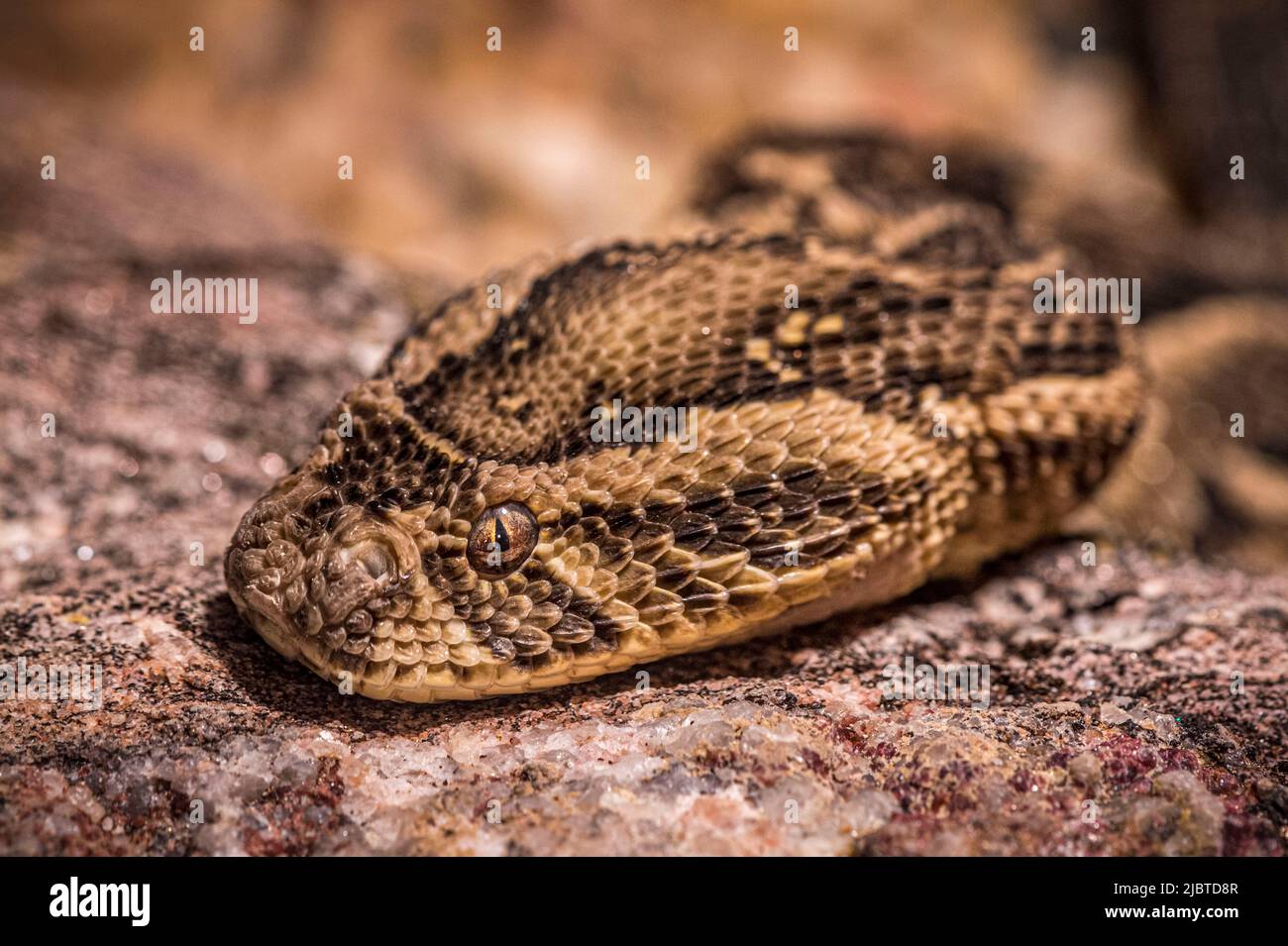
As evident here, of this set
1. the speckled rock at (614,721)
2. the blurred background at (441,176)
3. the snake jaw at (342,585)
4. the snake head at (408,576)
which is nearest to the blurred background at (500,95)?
the blurred background at (441,176)

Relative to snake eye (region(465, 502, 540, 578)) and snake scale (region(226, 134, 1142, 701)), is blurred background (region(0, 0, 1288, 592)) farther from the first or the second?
snake eye (region(465, 502, 540, 578))

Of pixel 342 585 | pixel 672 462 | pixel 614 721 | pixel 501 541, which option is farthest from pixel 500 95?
pixel 614 721

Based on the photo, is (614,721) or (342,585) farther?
(614,721)

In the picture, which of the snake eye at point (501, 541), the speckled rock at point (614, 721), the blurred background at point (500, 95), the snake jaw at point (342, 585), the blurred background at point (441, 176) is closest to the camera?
the speckled rock at point (614, 721)

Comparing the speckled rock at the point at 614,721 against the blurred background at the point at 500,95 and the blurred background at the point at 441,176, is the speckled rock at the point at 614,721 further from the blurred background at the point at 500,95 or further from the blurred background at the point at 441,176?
the blurred background at the point at 500,95

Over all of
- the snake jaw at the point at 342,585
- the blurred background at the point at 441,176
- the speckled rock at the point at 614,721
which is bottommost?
the speckled rock at the point at 614,721

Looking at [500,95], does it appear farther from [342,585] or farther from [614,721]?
[614,721]
